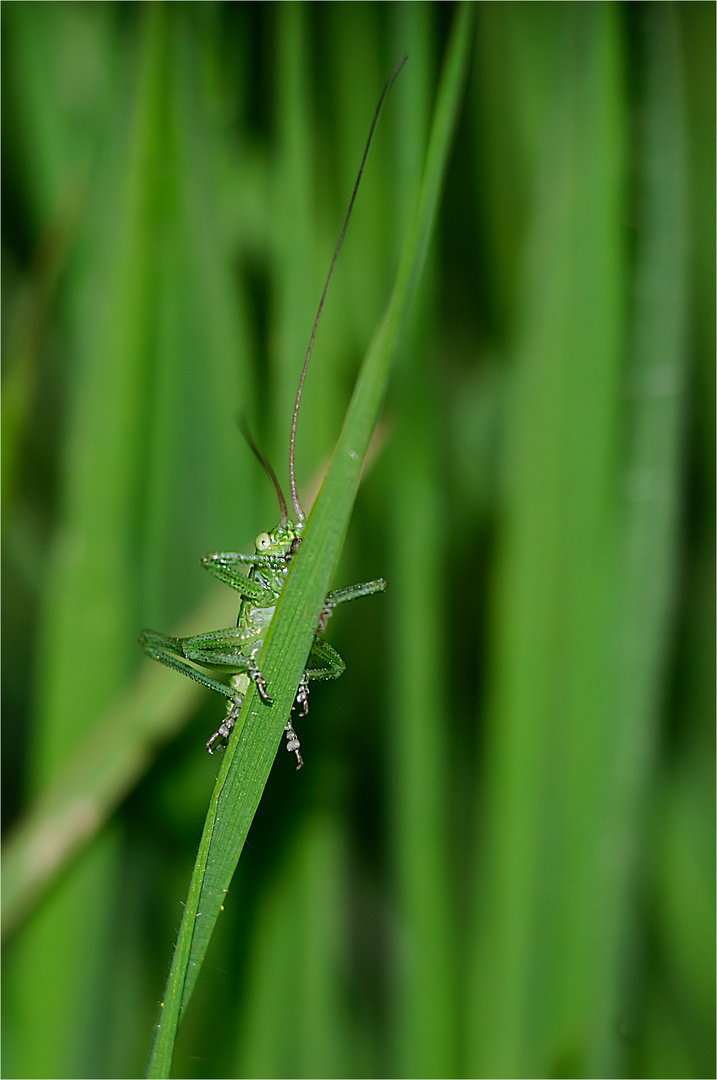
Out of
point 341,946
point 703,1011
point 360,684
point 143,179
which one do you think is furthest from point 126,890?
point 143,179

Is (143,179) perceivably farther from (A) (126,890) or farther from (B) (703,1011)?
(B) (703,1011)

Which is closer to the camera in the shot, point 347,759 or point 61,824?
point 61,824

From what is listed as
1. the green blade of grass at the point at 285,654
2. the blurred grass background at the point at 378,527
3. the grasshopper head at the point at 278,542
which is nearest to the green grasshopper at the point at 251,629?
the grasshopper head at the point at 278,542

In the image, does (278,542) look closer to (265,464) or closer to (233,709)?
(265,464)

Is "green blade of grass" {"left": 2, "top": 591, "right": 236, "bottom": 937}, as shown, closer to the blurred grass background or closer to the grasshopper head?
the blurred grass background

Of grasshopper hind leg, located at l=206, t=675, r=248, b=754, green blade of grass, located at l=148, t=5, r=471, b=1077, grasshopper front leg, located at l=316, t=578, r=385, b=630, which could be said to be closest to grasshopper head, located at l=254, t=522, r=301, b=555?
grasshopper front leg, located at l=316, t=578, r=385, b=630

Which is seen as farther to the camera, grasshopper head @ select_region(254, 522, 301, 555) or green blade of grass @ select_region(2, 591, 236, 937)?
grasshopper head @ select_region(254, 522, 301, 555)

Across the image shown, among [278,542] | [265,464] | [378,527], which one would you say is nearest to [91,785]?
[278,542]
